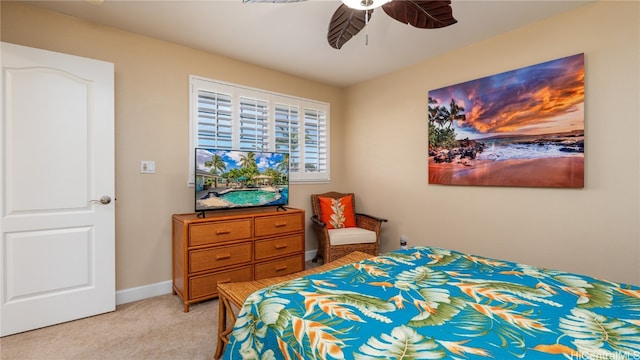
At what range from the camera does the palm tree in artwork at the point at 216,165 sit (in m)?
2.74

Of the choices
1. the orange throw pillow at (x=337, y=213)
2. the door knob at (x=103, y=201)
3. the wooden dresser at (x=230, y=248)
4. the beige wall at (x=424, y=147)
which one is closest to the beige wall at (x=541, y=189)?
the beige wall at (x=424, y=147)

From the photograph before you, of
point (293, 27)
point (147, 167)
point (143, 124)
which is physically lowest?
point (147, 167)

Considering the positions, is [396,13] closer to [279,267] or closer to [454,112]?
[454,112]

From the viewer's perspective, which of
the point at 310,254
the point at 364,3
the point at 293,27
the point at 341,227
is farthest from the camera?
the point at 310,254

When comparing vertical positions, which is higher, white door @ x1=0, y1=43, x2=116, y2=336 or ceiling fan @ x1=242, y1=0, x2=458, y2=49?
ceiling fan @ x1=242, y1=0, x2=458, y2=49

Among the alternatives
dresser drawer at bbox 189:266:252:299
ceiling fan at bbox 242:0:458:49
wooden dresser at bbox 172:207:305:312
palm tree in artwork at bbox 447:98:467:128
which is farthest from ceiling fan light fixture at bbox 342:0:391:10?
dresser drawer at bbox 189:266:252:299

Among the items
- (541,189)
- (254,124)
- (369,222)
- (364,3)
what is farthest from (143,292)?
(541,189)

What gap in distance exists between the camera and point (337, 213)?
12.2ft

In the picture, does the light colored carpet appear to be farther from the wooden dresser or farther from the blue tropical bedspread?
the blue tropical bedspread

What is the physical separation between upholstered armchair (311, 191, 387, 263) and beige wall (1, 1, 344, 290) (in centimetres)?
158

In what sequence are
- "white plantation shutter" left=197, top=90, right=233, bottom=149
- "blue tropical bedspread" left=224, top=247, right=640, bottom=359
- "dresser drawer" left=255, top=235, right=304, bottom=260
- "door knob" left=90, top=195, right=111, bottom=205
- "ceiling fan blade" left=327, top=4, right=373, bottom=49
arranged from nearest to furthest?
"blue tropical bedspread" left=224, top=247, right=640, bottom=359
"ceiling fan blade" left=327, top=4, right=373, bottom=49
"door knob" left=90, top=195, right=111, bottom=205
"dresser drawer" left=255, top=235, right=304, bottom=260
"white plantation shutter" left=197, top=90, right=233, bottom=149

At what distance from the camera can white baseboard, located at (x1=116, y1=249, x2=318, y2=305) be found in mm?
2584

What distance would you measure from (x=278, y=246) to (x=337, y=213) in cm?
103

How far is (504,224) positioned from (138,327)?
3316 mm
